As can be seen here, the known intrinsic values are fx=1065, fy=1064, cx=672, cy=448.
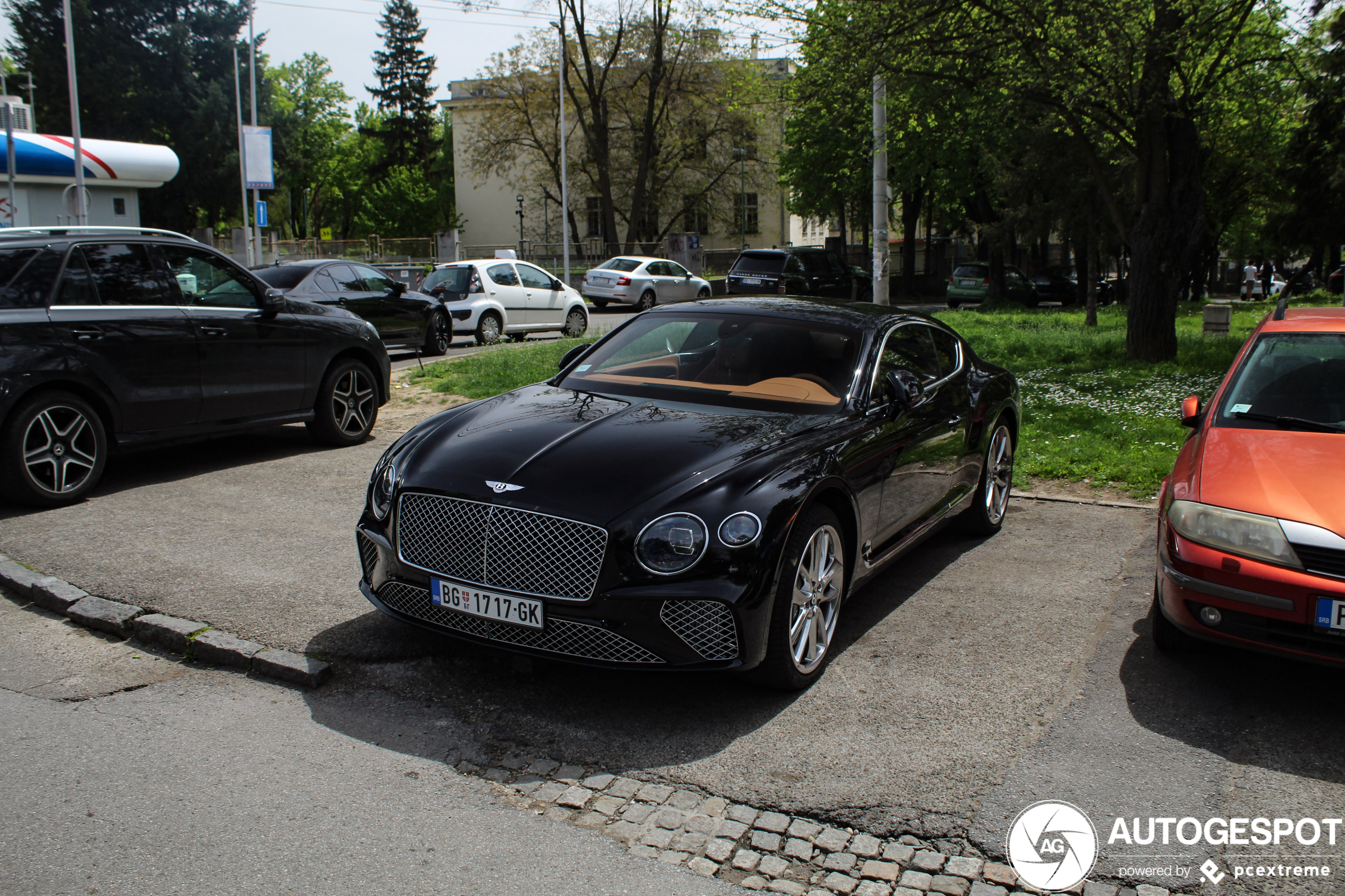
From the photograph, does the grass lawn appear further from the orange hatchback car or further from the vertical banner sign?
the vertical banner sign

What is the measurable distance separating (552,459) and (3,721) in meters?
2.24

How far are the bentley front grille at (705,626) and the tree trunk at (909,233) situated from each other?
4333 cm

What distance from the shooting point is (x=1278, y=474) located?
171 inches

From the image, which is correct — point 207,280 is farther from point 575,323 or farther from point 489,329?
point 575,323

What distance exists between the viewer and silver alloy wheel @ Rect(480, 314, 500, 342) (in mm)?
19812

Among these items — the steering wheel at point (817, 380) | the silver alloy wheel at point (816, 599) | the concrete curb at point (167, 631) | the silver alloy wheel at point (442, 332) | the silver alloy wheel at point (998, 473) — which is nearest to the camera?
the silver alloy wheel at point (816, 599)

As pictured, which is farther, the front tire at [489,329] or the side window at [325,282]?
the front tire at [489,329]

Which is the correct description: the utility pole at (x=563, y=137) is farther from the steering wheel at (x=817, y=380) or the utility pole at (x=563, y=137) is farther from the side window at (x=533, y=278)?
the steering wheel at (x=817, y=380)

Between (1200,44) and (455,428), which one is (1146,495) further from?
(1200,44)

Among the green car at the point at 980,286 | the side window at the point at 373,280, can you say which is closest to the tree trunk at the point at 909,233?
the green car at the point at 980,286

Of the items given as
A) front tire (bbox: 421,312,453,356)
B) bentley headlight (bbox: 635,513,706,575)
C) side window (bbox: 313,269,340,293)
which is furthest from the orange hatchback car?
front tire (bbox: 421,312,453,356)

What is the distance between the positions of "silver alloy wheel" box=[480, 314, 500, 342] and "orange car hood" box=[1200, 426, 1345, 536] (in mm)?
16188

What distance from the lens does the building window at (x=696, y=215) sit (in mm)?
58438

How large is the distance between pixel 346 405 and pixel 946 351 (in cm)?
542
